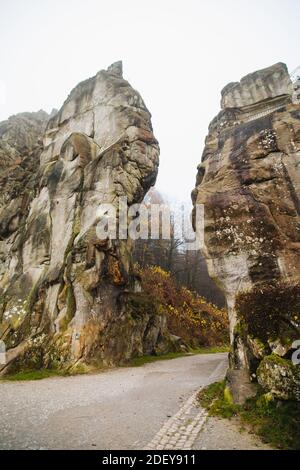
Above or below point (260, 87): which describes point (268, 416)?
below

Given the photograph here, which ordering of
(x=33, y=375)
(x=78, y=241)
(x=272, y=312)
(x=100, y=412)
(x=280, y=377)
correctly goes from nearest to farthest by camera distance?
(x=280, y=377), (x=100, y=412), (x=272, y=312), (x=33, y=375), (x=78, y=241)

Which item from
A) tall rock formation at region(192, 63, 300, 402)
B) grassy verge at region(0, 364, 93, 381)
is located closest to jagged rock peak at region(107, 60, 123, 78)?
tall rock formation at region(192, 63, 300, 402)

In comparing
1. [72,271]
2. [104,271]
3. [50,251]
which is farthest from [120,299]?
[50,251]

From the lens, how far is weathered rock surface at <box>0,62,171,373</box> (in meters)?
14.9

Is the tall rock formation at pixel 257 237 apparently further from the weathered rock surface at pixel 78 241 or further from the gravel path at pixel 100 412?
the weathered rock surface at pixel 78 241

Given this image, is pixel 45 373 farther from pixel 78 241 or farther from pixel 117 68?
pixel 117 68

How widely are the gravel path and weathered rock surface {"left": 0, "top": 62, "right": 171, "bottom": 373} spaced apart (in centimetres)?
335

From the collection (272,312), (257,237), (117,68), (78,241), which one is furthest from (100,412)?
(117,68)

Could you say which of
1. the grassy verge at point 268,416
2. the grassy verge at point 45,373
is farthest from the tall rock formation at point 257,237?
the grassy verge at point 45,373

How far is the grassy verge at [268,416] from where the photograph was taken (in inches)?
200

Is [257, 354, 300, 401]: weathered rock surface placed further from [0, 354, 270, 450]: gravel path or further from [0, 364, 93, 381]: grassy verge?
[0, 364, 93, 381]: grassy verge

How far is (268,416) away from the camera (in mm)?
5887


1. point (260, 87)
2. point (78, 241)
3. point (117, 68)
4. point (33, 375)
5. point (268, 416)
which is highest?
point (117, 68)

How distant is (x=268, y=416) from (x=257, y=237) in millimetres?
4639
